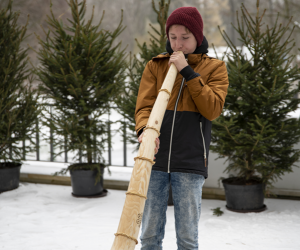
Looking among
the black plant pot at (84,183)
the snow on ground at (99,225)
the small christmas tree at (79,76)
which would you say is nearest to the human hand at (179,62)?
the snow on ground at (99,225)

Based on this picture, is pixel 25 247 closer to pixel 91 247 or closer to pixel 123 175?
pixel 91 247

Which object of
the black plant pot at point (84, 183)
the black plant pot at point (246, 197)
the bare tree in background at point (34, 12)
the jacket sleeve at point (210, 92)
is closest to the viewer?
the jacket sleeve at point (210, 92)

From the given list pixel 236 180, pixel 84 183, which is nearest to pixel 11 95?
pixel 84 183

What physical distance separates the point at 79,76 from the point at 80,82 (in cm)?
12

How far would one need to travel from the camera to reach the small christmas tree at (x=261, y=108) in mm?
3637

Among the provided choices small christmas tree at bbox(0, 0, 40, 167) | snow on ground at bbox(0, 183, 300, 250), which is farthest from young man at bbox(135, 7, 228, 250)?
small christmas tree at bbox(0, 0, 40, 167)

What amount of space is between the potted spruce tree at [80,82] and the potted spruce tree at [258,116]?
1.81 meters

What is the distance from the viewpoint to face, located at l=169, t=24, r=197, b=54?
176cm

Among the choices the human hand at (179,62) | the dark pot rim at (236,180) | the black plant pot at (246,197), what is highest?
the human hand at (179,62)

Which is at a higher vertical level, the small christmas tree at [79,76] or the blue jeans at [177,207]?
the small christmas tree at [79,76]

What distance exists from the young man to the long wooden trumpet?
0.65 ft

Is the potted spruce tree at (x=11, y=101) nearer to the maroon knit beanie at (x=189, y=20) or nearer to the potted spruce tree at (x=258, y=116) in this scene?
the potted spruce tree at (x=258, y=116)

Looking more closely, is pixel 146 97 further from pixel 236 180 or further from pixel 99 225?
pixel 236 180

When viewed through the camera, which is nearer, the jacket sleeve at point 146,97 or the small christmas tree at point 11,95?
the jacket sleeve at point 146,97
